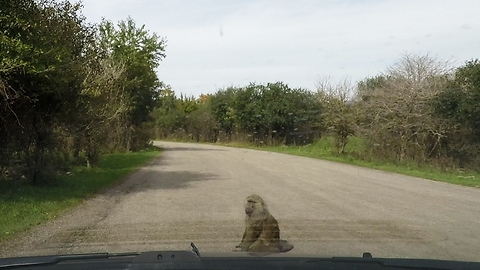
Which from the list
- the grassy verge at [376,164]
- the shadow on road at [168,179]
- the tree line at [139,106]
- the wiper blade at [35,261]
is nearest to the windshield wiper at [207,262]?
the wiper blade at [35,261]

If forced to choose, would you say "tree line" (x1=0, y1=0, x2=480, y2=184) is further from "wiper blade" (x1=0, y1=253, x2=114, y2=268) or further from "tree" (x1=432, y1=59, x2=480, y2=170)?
"wiper blade" (x1=0, y1=253, x2=114, y2=268)

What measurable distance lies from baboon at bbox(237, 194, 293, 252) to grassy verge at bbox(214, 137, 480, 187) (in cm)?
1447

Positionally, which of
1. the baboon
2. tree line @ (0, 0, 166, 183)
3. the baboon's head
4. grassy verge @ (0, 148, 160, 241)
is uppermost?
tree line @ (0, 0, 166, 183)

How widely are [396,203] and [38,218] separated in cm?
791

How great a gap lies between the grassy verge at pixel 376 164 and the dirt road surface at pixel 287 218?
2.90 metres

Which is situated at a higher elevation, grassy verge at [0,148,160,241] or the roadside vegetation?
the roadside vegetation

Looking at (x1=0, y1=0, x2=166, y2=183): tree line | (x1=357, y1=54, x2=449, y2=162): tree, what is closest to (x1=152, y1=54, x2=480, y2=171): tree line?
(x1=357, y1=54, x2=449, y2=162): tree

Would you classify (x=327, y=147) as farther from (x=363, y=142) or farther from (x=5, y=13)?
(x=5, y=13)

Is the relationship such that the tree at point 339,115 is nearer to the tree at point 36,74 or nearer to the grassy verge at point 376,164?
the grassy verge at point 376,164

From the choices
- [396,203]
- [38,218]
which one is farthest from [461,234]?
[38,218]

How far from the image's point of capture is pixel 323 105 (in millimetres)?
41156

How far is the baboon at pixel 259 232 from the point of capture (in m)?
7.10

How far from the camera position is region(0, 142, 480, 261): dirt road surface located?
878 cm

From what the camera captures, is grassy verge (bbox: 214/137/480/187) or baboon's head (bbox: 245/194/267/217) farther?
grassy verge (bbox: 214/137/480/187)
